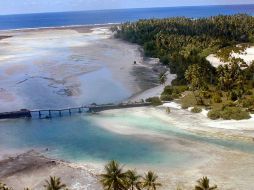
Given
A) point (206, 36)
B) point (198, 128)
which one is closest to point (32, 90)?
point (198, 128)

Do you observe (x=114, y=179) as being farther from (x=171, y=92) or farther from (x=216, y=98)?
(x=171, y=92)

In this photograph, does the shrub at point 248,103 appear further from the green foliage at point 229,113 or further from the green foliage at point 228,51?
the green foliage at point 228,51

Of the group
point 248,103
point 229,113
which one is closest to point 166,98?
point 229,113

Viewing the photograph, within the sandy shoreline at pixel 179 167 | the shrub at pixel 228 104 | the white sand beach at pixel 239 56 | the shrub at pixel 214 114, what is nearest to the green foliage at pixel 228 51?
the white sand beach at pixel 239 56

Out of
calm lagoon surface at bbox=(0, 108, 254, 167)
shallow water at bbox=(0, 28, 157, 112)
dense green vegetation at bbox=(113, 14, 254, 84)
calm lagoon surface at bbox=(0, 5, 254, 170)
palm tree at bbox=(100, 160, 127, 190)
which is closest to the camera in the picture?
palm tree at bbox=(100, 160, 127, 190)

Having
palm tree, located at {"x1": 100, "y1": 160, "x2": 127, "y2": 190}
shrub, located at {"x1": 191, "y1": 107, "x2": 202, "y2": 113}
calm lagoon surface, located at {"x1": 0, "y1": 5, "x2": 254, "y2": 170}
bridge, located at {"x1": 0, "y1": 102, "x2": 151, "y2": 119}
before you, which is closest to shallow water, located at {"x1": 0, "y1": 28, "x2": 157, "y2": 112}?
calm lagoon surface, located at {"x1": 0, "y1": 5, "x2": 254, "y2": 170}

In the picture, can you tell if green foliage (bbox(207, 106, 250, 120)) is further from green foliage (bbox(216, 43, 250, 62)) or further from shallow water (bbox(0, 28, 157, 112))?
green foliage (bbox(216, 43, 250, 62))
